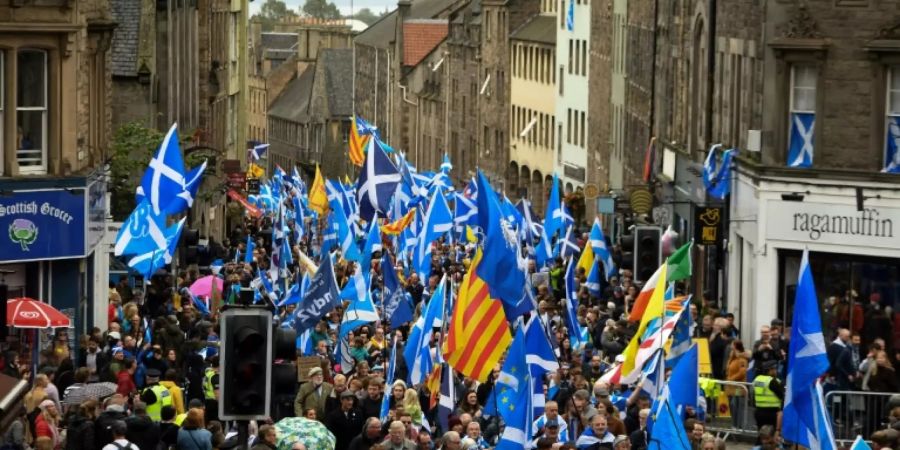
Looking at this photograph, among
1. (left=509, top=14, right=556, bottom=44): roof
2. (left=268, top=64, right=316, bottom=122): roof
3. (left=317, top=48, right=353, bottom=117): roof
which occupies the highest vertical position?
(left=509, top=14, right=556, bottom=44): roof

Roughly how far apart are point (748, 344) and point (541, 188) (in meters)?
56.1

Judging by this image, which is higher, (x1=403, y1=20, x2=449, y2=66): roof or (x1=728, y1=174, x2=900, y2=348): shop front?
(x1=403, y1=20, x2=449, y2=66): roof

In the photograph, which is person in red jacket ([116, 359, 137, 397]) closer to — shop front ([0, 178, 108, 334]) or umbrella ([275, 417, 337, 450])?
umbrella ([275, 417, 337, 450])

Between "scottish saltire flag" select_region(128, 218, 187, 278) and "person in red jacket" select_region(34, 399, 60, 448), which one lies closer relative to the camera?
"person in red jacket" select_region(34, 399, 60, 448)

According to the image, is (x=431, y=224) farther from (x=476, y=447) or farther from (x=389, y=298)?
(x=476, y=447)

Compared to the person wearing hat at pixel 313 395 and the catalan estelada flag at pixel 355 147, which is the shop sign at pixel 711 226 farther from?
the person wearing hat at pixel 313 395

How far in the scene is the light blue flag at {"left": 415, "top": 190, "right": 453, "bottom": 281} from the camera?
134ft

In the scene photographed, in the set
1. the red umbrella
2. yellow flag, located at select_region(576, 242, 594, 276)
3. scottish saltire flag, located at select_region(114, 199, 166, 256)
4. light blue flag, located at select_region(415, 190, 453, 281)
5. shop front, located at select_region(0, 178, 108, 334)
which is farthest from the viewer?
yellow flag, located at select_region(576, 242, 594, 276)

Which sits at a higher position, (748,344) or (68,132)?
(68,132)

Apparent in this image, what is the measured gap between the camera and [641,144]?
213ft

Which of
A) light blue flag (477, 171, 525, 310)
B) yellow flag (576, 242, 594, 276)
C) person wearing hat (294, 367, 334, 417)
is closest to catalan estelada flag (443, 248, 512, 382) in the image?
light blue flag (477, 171, 525, 310)

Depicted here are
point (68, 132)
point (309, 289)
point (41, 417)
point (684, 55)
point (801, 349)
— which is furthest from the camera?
point (684, 55)

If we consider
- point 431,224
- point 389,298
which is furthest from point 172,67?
point 389,298

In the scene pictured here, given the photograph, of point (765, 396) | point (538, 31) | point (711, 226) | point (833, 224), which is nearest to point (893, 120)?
point (833, 224)
